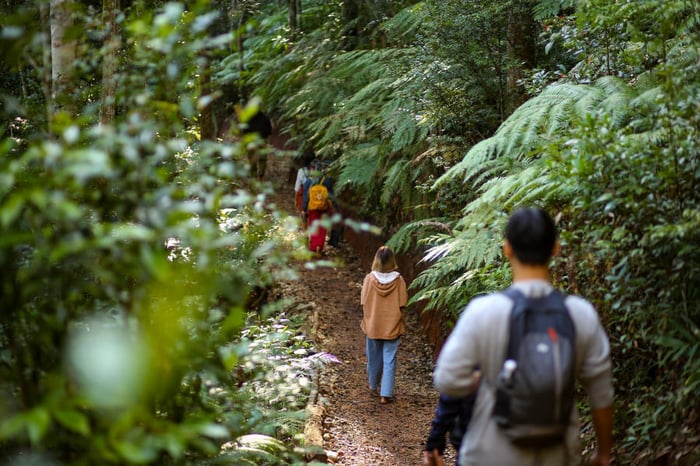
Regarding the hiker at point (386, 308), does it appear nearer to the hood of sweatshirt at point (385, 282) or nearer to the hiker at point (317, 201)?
the hood of sweatshirt at point (385, 282)

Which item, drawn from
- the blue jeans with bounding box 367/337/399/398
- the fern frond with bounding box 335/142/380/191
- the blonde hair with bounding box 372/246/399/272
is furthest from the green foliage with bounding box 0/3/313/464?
the fern frond with bounding box 335/142/380/191

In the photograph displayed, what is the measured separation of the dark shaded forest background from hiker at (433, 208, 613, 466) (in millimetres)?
650

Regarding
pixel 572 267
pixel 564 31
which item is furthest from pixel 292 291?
pixel 572 267

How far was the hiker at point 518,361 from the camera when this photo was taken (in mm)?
2543

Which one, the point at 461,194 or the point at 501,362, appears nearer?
the point at 501,362

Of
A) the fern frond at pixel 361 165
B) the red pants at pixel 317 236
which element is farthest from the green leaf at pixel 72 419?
the red pants at pixel 317 236

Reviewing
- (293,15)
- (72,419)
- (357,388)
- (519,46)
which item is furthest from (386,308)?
(293,15)

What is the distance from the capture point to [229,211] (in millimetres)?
5152

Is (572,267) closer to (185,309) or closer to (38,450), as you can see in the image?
(185,309)

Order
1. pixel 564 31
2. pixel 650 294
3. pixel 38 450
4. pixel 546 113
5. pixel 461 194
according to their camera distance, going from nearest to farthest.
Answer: pixel 38 450, pixel 650 294, pixel 546 113, pixel 564 31, pixel 461 194

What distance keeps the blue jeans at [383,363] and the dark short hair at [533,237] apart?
5395 mm

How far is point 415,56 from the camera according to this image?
10062 millimetres

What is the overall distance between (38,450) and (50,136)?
1766 millimetres

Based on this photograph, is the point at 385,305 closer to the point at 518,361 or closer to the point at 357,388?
the point at 357,388
